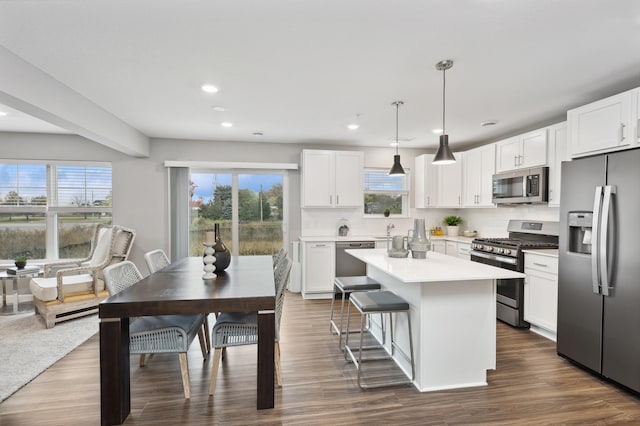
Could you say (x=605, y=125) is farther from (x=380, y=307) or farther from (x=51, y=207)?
(x=51, y=207)

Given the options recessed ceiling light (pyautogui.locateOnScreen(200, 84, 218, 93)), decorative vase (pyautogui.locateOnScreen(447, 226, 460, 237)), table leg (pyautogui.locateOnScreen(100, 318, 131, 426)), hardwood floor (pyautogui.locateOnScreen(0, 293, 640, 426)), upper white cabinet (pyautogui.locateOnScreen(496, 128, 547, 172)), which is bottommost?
hardwood floor (pyautogui.locateOnScreen(0, 293, 640, 426))

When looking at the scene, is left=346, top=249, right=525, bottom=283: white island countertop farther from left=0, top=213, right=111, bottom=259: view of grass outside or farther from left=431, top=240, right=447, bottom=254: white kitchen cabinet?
left=0, top=213, right=111, bottom=259: view of grass outside

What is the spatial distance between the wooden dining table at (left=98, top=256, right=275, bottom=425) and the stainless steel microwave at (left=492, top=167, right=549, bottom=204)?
129 inches

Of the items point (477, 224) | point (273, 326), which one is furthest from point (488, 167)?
point (273, 326)

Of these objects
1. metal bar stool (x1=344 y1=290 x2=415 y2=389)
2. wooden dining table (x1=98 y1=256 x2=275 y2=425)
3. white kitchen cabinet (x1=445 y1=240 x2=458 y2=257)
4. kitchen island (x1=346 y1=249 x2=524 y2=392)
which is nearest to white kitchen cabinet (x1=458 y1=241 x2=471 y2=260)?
white kitchen cabinet (x1=445 y1=240 x2=458 y2=257)

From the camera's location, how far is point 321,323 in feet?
12.6

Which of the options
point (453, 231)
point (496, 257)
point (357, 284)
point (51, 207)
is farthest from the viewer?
point (453, 231)

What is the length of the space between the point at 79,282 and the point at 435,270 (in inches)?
163

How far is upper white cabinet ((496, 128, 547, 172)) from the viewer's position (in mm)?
3727

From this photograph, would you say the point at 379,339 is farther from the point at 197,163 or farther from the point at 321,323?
the point at 197,163

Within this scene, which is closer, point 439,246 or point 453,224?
point 439,246

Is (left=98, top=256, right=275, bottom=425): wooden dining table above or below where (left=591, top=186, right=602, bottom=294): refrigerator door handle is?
below

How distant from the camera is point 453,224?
5.57 meters

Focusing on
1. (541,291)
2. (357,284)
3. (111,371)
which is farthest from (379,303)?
(541,291)
